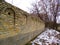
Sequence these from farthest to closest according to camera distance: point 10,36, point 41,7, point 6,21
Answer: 1. point 41,7
2. point 10,36
3. point 6,21

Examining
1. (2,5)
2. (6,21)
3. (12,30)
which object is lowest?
(12,30)

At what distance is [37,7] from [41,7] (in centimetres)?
72

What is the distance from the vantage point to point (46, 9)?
2450cm

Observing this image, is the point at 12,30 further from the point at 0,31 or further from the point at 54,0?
the point at 54,0

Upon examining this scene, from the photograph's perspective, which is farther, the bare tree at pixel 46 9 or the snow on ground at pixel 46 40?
the bare tree at pixel 46 9

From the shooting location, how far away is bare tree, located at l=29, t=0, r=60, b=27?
23.6 m

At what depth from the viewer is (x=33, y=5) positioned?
2538 cm

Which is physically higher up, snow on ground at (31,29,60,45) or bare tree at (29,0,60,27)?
bare tree at (29,0,60,27)

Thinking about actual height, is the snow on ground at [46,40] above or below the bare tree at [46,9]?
below

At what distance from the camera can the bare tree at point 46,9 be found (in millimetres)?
23594

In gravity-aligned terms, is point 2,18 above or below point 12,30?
above

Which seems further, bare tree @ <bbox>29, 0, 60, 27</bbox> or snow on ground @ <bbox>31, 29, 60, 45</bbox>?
bare tree @ <bbox>29, 0, 60, 27</bbox>

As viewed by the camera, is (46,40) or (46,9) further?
(46,9)

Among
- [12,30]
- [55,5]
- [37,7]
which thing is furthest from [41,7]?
[12,30]
